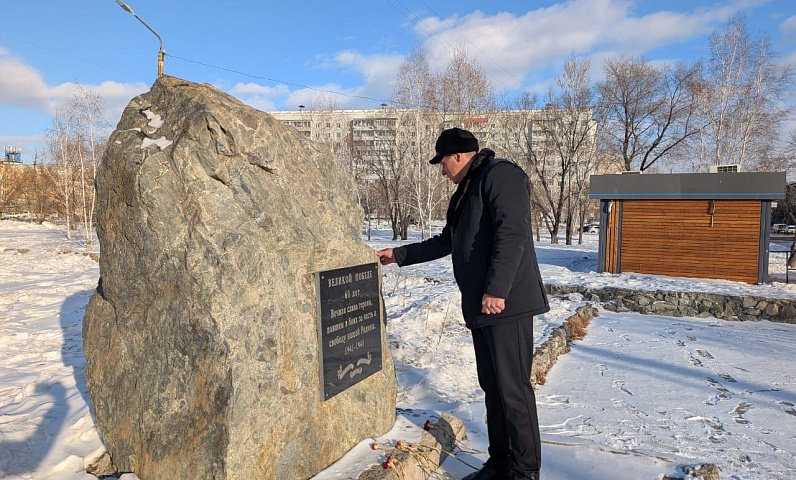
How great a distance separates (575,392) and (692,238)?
34.0 ft

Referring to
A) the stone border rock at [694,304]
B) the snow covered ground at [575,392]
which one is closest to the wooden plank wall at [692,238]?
the stone border rock at [694,304]

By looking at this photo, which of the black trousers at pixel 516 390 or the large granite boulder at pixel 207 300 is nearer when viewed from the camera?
the large granite boulder at pixel 207 300

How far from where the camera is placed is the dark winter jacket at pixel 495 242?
2539 millimetres

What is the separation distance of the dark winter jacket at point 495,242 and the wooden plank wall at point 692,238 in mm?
12881

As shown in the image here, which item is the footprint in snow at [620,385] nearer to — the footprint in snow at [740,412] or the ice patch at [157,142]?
the footprint in snow at [740,412]

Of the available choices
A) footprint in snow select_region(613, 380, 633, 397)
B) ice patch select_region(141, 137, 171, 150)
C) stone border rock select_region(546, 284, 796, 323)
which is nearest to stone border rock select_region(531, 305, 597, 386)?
footprint in snow select_region(613, 380, 633, 397)

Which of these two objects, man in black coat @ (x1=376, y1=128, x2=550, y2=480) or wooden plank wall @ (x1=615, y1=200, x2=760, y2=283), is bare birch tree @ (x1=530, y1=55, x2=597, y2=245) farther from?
man in black coat @ (x1=376, y1=128, x2=550, y2=480)

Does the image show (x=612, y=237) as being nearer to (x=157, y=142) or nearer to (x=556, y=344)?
(x=556, y=344)

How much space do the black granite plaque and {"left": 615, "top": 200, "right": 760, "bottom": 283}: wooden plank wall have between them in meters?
12.8

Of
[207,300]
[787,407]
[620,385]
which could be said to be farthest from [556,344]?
[207,300]

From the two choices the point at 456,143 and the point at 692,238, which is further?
the point at 692,238

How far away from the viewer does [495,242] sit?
2.57 metres

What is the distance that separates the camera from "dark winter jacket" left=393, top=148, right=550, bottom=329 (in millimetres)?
2539

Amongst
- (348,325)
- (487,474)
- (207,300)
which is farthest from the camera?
(348,325)
